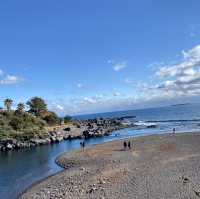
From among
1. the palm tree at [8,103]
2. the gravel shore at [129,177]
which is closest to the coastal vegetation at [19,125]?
the palm tree at [8,103]

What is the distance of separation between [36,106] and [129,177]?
98468 millimetres

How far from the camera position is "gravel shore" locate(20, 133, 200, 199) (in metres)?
30.7

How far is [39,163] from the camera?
55344mm

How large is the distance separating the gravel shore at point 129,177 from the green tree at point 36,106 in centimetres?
7961

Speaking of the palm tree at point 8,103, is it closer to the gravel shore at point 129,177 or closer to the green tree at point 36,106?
the green tree at point 36,106

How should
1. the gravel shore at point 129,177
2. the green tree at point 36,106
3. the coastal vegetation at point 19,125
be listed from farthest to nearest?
the green tree at point 36,106, the coastal vegetation at point 19,125, the gravel shore at point 129,177

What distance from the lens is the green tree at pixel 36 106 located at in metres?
131

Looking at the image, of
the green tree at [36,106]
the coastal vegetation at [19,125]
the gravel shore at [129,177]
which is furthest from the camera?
the green tree at [36,106]

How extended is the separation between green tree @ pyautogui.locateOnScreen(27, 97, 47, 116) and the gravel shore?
261 ft

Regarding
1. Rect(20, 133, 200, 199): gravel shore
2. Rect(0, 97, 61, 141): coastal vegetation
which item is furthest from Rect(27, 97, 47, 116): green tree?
Rect(20, 133, 200, 199): gravel shore

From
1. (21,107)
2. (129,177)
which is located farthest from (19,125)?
(129,177)

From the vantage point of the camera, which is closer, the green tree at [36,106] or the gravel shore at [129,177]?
the gravel shore at [129,177]

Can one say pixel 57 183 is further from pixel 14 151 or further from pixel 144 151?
pixel 14 151

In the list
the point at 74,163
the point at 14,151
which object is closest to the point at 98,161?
the point at 74,163
